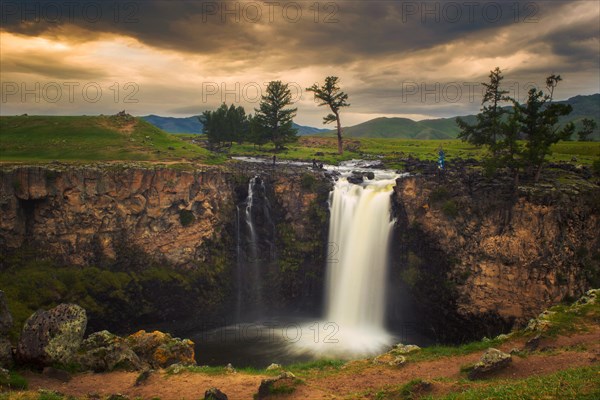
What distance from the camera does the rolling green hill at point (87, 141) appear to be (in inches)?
2124

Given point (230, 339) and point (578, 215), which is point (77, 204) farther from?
point (578, 215)

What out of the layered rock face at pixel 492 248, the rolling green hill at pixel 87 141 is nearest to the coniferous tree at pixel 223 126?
the rolling green hill at pixel 87 141

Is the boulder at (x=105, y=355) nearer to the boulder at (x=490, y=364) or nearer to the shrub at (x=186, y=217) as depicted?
the boulder at (x=490, y=364)

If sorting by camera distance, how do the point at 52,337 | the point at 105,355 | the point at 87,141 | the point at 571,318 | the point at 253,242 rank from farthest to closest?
the point at 87,141 < the point at 253,242 < the point at 571,318 < the point at 105,355 < the point at 52,337

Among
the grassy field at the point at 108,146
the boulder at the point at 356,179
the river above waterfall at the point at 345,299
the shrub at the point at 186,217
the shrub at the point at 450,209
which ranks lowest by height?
the river above waterfall at the point at 345,299

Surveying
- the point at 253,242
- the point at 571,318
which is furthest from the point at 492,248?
the point at 253,242

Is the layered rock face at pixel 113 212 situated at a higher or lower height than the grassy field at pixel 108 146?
lower

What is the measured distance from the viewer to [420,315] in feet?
146

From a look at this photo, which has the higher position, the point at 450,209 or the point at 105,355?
the point at 450,209

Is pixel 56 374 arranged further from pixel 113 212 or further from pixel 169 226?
pixel 169 226

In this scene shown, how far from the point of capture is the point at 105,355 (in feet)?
84.7

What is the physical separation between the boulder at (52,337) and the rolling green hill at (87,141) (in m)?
32.5

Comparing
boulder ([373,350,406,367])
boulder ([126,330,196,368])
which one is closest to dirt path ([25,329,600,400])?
boulder ([373,350,406,367])

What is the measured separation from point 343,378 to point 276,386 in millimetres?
4989
